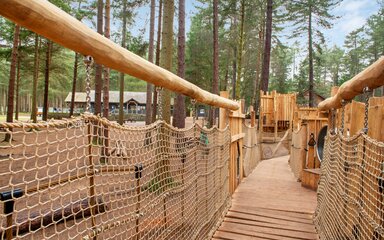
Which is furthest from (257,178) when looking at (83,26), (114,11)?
(114,11)

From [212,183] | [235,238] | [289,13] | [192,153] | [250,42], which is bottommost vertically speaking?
[235,238]

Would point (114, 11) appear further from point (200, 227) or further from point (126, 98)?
point (126, 98)

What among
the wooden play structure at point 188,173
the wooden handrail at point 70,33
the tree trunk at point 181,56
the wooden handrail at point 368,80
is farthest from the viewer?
the tree trunk at point 181,56

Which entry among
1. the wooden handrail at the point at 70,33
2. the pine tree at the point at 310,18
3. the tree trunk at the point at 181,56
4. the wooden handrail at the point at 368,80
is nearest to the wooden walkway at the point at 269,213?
the wooden handrail at the point at 368,80

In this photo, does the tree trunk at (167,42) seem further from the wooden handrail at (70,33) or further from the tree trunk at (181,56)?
the wooden handrail at (70,33)

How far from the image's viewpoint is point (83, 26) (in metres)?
1.11

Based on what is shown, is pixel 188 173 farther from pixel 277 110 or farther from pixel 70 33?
pixel 277 110

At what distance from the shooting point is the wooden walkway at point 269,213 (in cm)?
343

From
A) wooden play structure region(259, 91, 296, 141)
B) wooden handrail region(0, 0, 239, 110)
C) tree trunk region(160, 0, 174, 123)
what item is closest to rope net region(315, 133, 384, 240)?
wooden handrail region(0, 0, 239, 110)

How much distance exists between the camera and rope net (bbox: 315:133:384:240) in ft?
6.59

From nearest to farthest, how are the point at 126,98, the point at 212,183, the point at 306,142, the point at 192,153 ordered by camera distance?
the point at 192,153, the point at 212,183, the point at 306,142, the point at 126,98

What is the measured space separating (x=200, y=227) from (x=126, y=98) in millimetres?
39285

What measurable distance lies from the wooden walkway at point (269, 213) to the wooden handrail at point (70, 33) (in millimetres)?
2559

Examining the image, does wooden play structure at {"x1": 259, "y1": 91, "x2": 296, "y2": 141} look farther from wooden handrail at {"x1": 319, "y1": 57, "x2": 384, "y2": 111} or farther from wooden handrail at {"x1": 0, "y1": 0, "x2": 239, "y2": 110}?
wooden handrail at {"x1": 0, "y1": 0, "x2": 239, "y2": 110}
